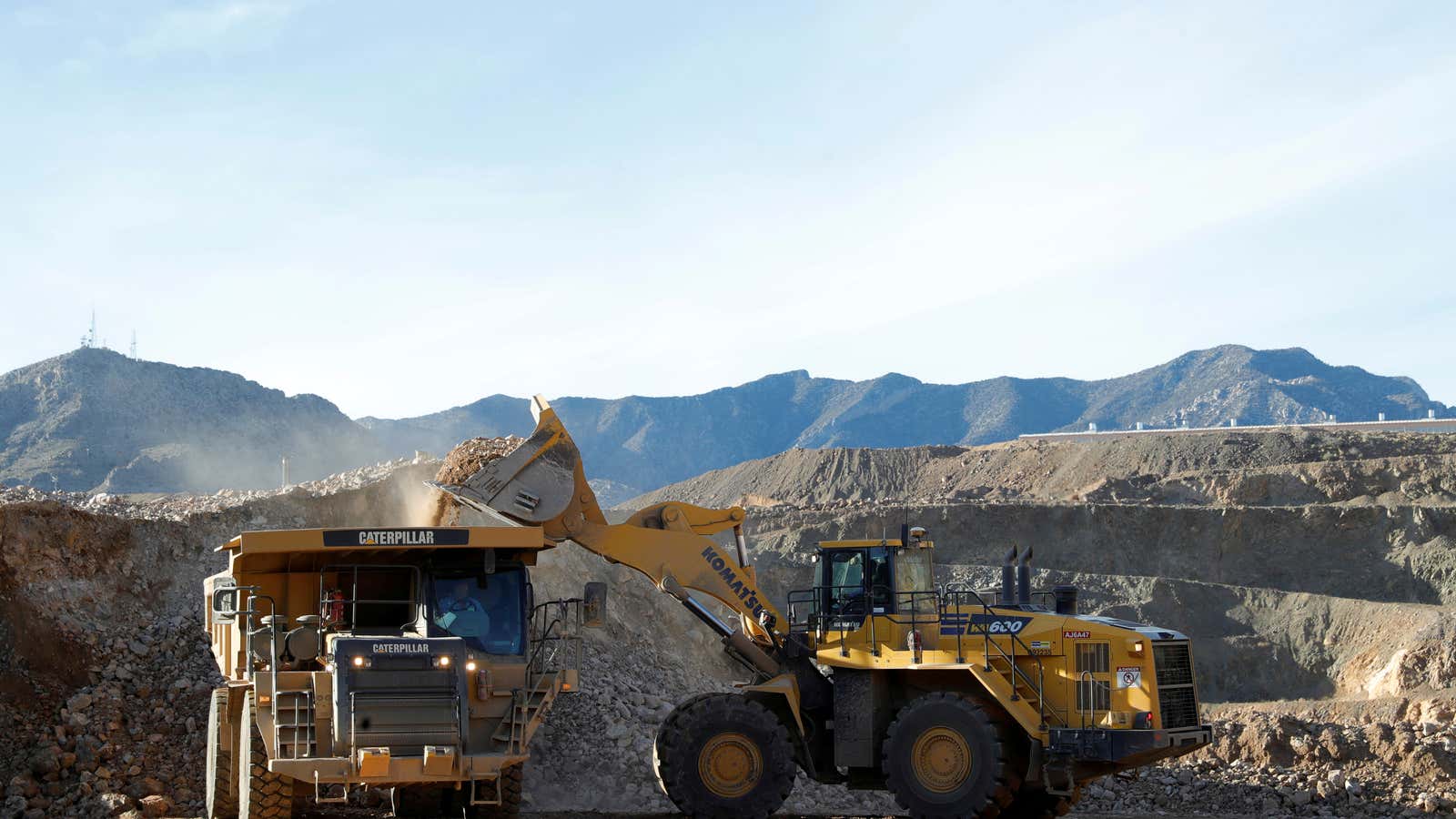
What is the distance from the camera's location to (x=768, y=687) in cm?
1494

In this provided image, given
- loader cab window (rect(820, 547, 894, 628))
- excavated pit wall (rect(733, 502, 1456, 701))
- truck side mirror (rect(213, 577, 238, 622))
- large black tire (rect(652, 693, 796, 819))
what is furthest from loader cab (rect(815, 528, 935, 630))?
excavated pit wall (rect(733, 502, 1456, 701))

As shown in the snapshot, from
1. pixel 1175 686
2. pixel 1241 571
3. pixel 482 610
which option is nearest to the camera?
pixel 482 610

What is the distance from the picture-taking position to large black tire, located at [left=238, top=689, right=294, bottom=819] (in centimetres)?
1195

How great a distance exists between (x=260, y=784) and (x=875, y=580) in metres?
6.45

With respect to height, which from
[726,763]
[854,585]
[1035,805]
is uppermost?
[854,585]

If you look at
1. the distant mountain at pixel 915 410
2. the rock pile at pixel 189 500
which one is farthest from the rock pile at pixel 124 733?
the distant mountain at pixel 915 410

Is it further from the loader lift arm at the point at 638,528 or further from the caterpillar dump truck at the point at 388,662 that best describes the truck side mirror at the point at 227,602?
the loader lift arm at the point at 638,528

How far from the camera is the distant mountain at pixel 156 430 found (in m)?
69.2

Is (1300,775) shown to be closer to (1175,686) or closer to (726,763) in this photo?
(1175,686)

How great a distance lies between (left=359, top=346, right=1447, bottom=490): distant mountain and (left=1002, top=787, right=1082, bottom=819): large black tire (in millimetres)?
113312

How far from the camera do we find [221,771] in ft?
46.4

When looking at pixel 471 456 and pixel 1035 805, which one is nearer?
pixel 1035 805

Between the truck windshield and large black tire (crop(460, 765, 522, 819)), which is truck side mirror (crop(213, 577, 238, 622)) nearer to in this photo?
the truck windshield

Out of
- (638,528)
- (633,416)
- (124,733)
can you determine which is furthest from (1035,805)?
(633,416)
